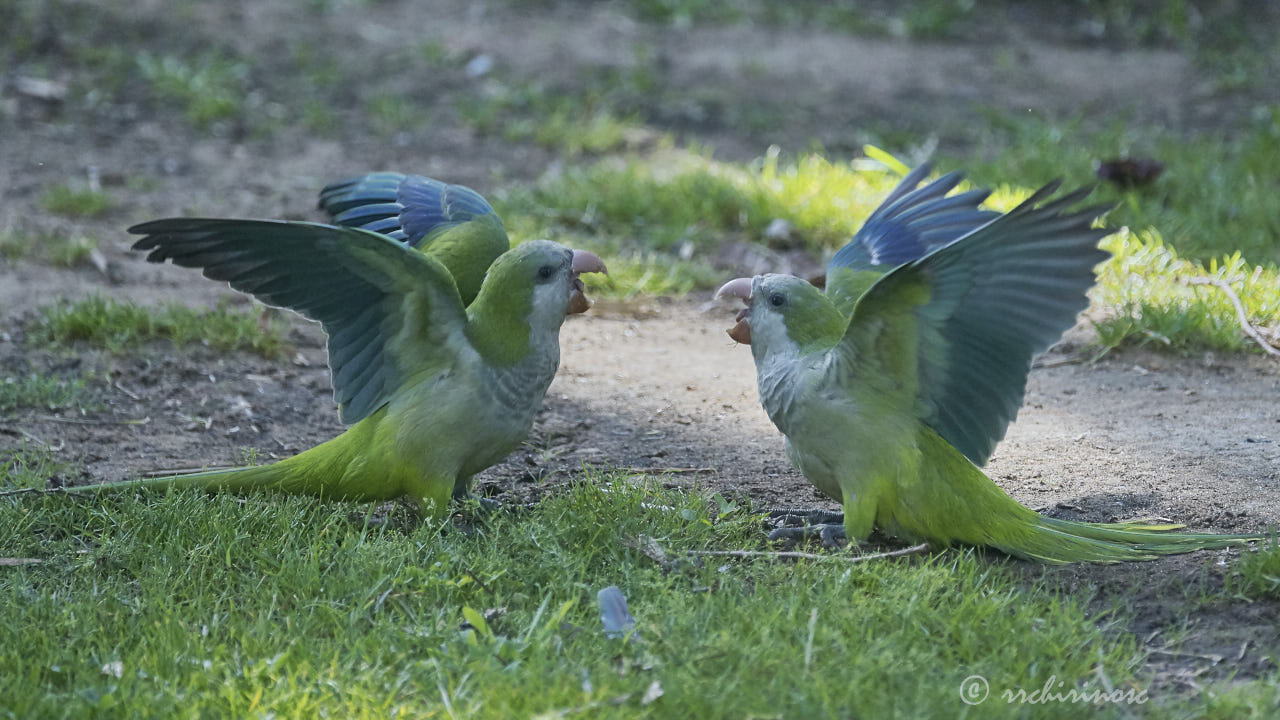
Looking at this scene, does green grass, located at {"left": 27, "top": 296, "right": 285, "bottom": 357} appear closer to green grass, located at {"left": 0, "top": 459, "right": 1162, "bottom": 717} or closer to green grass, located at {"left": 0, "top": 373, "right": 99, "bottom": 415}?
green grass, located at {"left": 0, "top": 373, "right": 99, "bottom": 415}

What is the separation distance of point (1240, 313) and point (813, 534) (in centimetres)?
231

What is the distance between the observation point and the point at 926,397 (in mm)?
3287

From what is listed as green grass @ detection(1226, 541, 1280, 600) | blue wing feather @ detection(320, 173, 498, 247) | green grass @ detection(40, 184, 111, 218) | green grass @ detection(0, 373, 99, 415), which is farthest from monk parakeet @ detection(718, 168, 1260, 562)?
green grass @ detection(40, 184, 111, 218)

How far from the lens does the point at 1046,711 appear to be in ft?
8.21

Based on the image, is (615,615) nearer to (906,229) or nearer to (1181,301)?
(906,229)

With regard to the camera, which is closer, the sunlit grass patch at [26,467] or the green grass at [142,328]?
the sunlit grass patch at [26,467]

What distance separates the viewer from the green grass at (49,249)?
5.64 metres

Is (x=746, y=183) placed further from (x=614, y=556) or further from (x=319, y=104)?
(x=614, y=556)

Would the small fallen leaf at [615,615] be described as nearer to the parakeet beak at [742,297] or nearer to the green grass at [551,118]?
the parakeet beak at [742,297]

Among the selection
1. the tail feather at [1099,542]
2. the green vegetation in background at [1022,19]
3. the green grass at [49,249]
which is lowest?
the green grass at [49,249]

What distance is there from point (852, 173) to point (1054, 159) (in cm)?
106

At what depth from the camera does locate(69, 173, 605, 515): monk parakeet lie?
3297 millimetres

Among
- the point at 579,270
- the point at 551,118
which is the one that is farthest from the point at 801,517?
the point at 551,118

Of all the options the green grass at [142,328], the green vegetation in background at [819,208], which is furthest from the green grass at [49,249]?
the green vegetation in background at [819,208]
